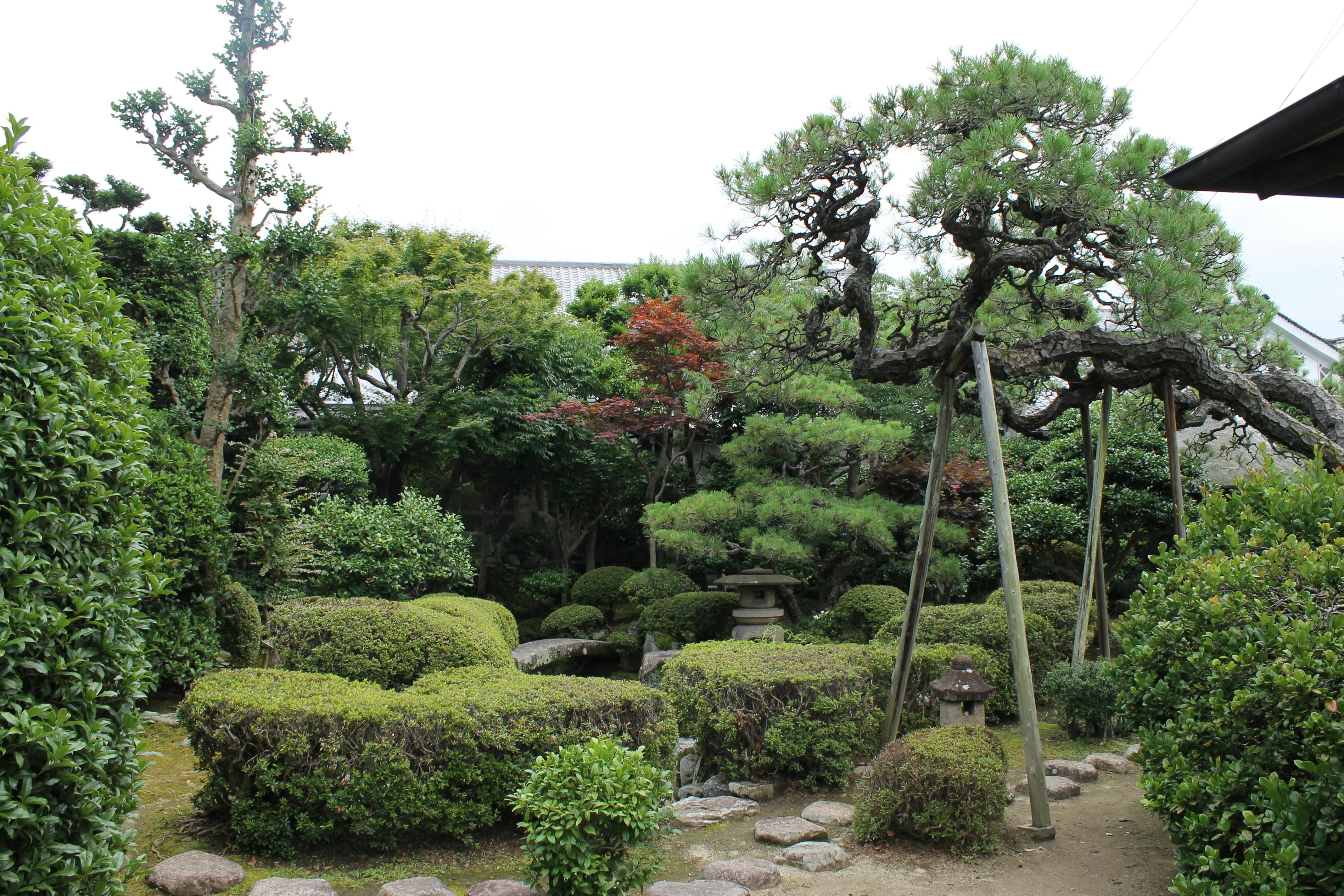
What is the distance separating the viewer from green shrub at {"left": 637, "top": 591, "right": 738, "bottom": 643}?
9852 millimetres

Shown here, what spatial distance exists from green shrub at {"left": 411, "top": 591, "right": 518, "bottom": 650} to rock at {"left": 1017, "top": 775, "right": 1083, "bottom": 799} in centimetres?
368

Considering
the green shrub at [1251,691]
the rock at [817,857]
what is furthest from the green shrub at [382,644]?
the green shrub at [1251,691]

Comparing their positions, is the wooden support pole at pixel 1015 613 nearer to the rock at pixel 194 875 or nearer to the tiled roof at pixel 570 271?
the rock at pixel 194 875

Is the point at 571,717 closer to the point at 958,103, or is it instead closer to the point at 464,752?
the point at 464,752

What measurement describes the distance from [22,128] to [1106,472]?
366 inches

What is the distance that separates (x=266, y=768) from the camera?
12.4 feet

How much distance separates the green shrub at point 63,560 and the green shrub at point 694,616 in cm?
764

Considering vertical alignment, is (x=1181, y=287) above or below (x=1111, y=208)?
below

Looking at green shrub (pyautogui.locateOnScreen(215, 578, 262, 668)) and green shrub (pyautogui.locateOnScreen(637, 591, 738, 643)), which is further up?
green shrub (pyautogui.locateOnScreen(215, 578, 262, 668))

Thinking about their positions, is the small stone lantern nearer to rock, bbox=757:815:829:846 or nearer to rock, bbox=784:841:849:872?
rock, bbox=757:815:829:846

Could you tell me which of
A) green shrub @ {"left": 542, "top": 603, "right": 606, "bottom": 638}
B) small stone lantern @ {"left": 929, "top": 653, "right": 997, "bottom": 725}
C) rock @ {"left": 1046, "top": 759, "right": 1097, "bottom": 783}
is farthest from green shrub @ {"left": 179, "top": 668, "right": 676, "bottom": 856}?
green shrub @ {"left": 542, "top": 603, "right": 606, "bottom": 638}

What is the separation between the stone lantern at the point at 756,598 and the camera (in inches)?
363

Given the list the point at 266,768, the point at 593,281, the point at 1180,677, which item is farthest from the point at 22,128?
the point at 593,281

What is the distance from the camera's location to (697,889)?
344cm
